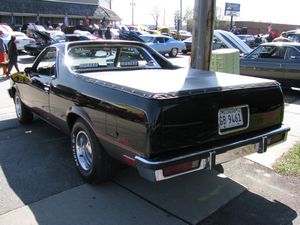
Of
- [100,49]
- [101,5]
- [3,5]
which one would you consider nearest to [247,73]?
[100,49]

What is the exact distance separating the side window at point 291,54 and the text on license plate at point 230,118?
745 centimetres

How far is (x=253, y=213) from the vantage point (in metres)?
3.70

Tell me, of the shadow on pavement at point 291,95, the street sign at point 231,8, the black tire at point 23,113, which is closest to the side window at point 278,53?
the shadow on pavement at point 291,95

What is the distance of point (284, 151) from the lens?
18.1ft

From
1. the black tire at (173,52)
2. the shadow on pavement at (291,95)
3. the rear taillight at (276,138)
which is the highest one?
the rear taillight at (276,138)

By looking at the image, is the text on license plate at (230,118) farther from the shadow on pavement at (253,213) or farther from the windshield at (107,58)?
the windshield at (107,58)

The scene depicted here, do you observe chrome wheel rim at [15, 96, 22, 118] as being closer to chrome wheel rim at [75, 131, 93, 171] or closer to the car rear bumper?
chrome wheel rim at [75, 131, 93, 171]

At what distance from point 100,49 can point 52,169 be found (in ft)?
6.26

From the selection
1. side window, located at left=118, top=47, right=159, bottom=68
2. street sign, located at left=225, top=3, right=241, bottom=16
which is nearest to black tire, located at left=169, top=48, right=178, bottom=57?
side window, located at left=118, top=47, right=159, bottom=68

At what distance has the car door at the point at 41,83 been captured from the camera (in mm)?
5328

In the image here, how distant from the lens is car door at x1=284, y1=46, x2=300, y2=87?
10.2 metres

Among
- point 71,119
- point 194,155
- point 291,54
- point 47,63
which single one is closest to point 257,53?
point 291,54

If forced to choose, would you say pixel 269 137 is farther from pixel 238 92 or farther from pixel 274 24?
pixel 274 24

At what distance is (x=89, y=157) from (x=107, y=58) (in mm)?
1791
